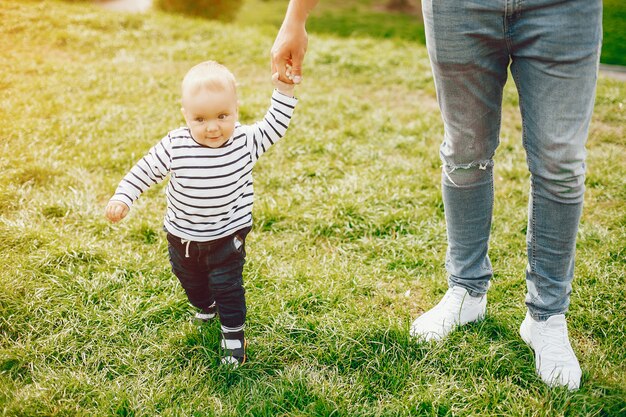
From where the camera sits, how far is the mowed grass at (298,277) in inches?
87.4

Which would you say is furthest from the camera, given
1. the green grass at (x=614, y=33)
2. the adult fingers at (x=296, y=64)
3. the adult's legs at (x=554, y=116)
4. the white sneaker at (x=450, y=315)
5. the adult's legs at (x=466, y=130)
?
the green grass at (x=614, y=33)

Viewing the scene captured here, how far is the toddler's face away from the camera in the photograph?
2.05 m

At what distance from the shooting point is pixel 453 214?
96.0 inches

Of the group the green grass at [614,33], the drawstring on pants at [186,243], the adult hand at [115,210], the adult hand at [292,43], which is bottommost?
the green grass at [614,33]

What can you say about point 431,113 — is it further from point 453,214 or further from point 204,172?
point 204,172

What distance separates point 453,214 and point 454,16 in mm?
876

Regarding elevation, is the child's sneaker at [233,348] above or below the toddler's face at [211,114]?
below

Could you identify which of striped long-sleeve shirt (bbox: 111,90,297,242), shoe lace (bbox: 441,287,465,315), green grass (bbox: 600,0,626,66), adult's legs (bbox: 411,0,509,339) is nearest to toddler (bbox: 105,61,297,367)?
striped long-sleeve shirt (bbox: 111,90,297,242)

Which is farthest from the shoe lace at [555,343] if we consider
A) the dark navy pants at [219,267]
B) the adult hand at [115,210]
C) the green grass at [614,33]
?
the green grass at [614,33]

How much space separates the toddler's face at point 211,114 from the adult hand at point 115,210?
383 millimetres

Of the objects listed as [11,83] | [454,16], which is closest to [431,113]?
[454,16]

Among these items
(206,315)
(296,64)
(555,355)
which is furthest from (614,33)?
(206,315)

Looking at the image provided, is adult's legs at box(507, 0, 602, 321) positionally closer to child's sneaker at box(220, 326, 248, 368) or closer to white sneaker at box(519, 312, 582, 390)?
white sneaker at box(519, 312, 582, 390)

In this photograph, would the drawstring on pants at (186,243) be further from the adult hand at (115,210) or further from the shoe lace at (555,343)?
the shoe lace at (555,343)
